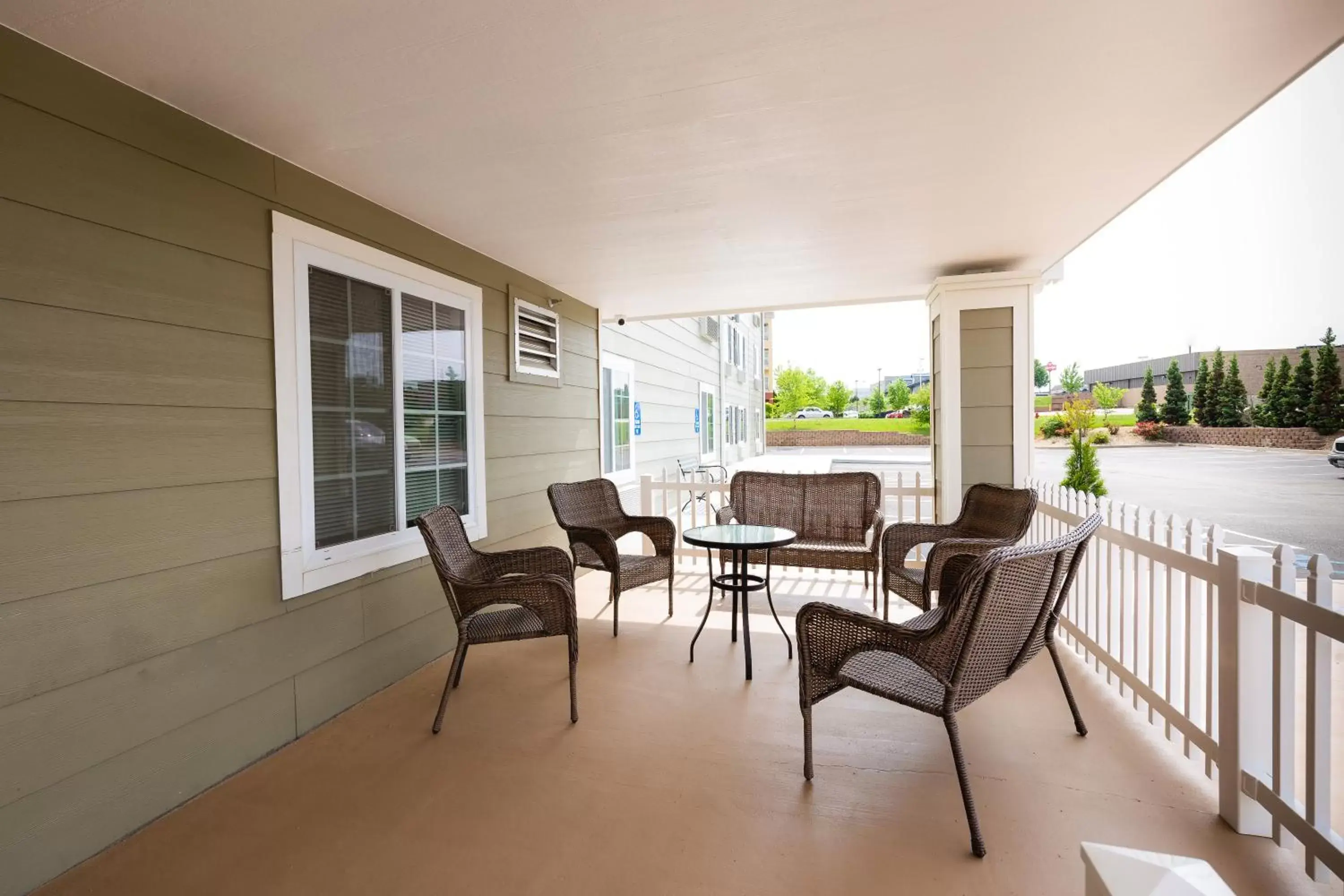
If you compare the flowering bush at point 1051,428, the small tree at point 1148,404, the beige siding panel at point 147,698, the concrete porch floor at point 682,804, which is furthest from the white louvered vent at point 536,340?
the small tree at point 1148,404

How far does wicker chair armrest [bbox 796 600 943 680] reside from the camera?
6.30 ft

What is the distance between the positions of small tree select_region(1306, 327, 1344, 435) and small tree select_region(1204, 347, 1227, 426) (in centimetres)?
406

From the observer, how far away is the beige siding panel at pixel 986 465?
437 cm

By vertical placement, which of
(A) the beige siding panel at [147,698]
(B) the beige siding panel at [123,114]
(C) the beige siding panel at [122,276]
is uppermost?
(B) the beige siding panel at [123,114]

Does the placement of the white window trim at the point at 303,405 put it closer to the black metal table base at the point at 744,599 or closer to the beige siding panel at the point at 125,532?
the beige siding panel at the point at 125,532

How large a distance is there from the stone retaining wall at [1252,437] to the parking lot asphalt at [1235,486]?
15 cm

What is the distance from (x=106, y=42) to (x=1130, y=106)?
11.1ft

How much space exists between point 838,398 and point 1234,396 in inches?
990

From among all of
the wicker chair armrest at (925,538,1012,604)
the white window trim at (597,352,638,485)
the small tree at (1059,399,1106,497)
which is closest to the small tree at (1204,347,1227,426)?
the small tree at (1059,399,1106,497)

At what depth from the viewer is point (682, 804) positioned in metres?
2.03

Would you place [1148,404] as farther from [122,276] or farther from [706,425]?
[122,276]

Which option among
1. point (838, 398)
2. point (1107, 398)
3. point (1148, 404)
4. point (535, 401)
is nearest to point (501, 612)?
point (535, 401)

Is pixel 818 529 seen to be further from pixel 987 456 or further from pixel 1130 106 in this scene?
pixel 1130 106

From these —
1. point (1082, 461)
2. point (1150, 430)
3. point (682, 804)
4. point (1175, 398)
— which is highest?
point (1175, 398)
